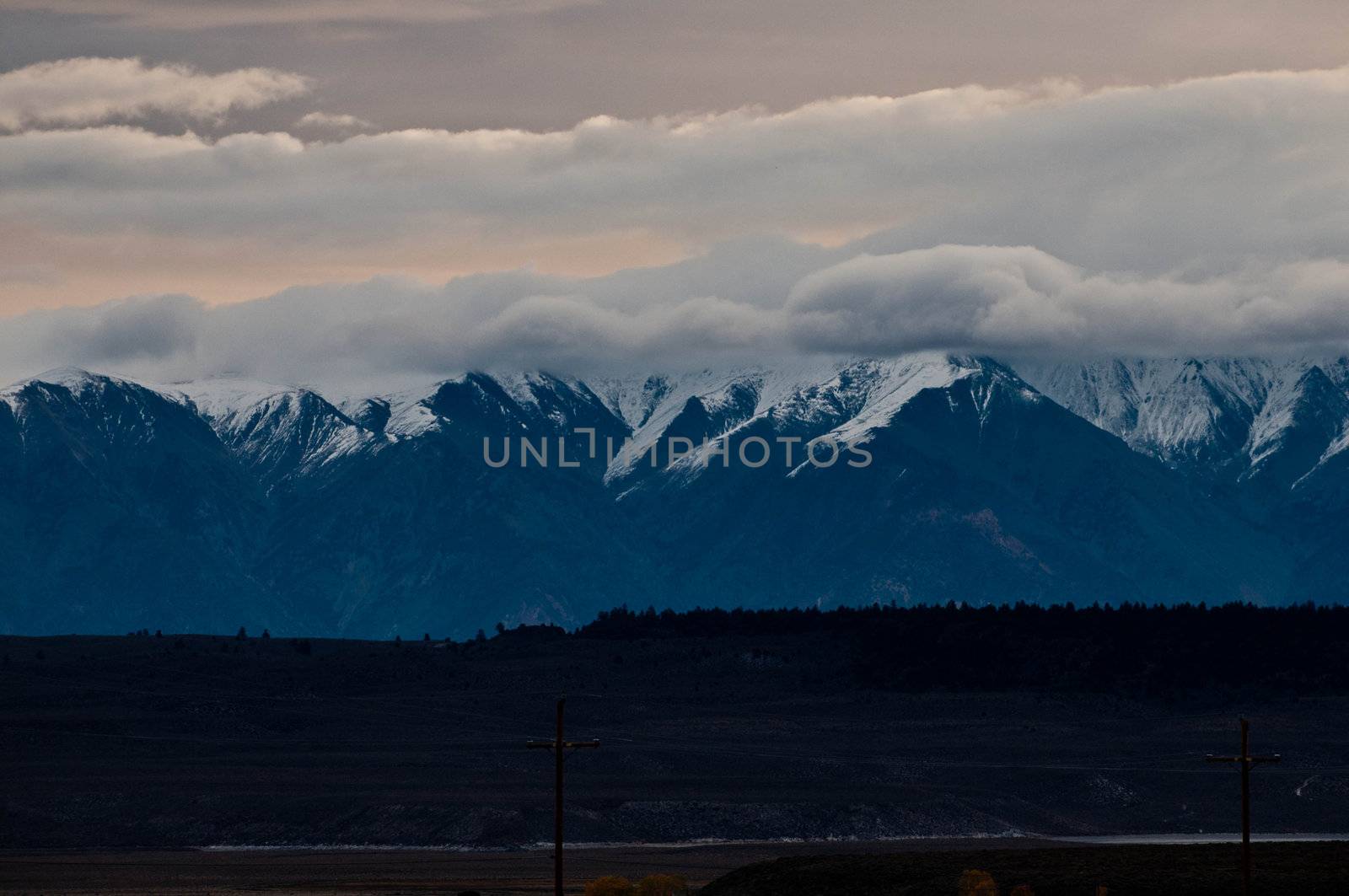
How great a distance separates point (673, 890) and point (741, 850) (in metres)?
54.1

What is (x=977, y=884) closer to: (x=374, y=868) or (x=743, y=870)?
(x=743, y=870)

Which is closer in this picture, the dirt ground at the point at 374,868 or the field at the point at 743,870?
the field at the point at 743,870

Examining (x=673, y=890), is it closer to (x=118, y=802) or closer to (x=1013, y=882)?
(x=1013, y=882)

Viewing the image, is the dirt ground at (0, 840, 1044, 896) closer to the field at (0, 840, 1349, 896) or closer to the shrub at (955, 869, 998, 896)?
the field at (0, 840, 1349, 896)

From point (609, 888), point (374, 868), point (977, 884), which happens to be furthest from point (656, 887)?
point (374, 868)

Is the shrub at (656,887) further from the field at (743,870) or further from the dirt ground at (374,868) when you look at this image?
the dirt ground at (374,868)

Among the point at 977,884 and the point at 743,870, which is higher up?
the point at 977,884

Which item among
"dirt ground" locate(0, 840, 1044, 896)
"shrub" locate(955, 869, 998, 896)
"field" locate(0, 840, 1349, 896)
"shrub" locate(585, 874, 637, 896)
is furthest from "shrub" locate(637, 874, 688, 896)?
"dirt ground" locate(0, 840, 1044, 896)

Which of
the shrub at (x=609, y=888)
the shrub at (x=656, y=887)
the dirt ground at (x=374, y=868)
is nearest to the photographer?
the shrub at (x=609, y=888)

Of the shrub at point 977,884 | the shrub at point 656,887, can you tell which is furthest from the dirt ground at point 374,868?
the shrub at point 977,884

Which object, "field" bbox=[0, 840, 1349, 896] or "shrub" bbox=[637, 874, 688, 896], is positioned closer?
"shrub" bbox=[637, 874, 688, 896]

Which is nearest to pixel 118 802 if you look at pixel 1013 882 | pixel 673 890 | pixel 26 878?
pixel 26 878

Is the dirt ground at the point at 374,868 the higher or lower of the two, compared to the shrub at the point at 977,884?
lower

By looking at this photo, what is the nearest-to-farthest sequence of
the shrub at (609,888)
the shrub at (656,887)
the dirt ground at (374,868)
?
the shrub at (609,888)
the shrub at (656,887)
the dirt ground at (374,868)
